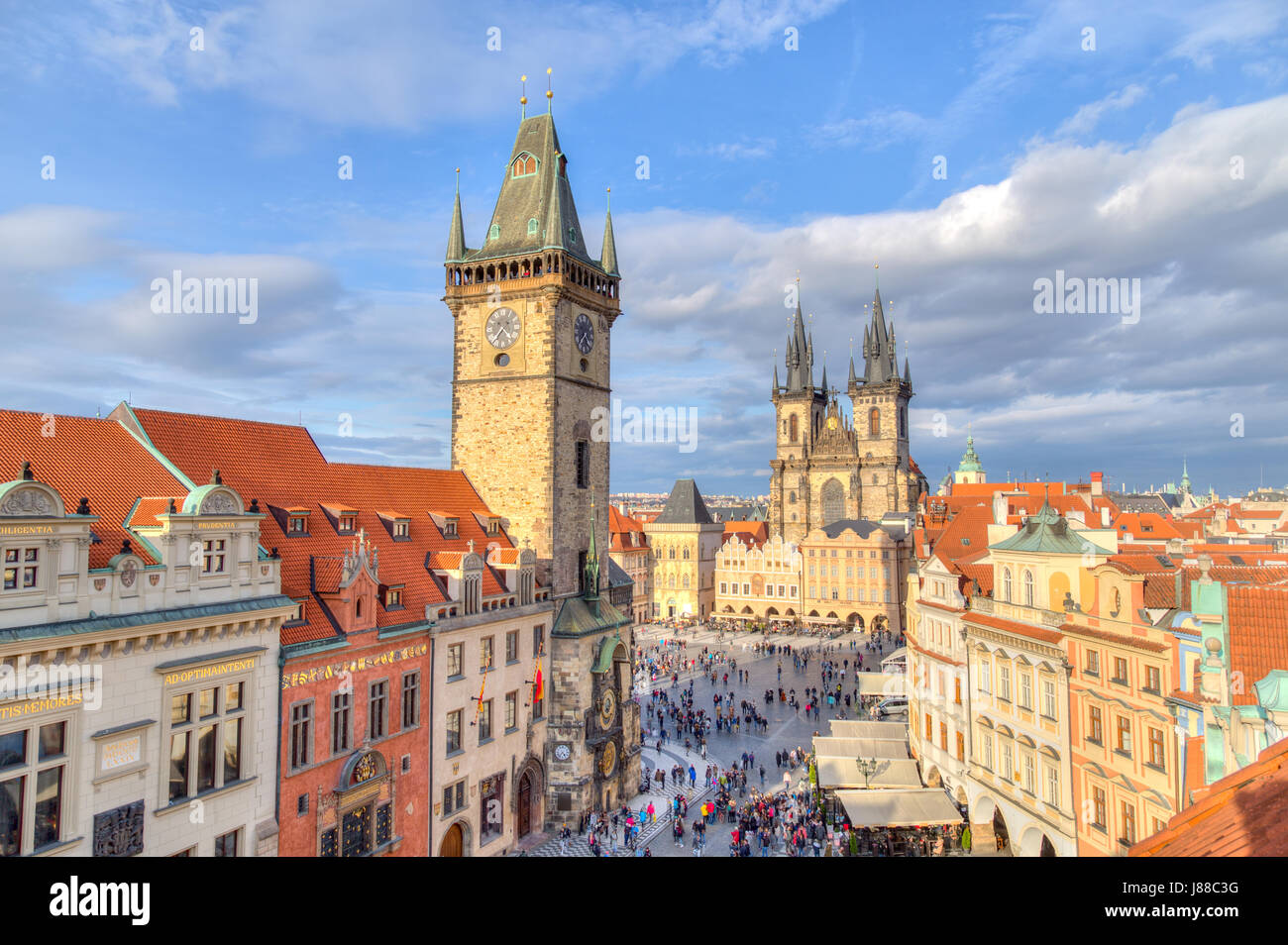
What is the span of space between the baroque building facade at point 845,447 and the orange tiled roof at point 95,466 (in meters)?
94.4

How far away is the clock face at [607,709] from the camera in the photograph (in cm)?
3500

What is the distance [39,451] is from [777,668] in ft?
182

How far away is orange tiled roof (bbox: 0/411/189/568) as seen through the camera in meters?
18.6

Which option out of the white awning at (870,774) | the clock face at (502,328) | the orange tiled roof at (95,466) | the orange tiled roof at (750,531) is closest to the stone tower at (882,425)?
the orange tiled roof at (750,531)

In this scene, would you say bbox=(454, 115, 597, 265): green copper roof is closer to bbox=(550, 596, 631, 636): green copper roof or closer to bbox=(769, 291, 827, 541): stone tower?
bbox=(550, 596, 631, 636): green copper roof

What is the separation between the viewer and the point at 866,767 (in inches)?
1319

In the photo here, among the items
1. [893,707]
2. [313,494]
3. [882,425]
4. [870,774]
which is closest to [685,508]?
[882,425]

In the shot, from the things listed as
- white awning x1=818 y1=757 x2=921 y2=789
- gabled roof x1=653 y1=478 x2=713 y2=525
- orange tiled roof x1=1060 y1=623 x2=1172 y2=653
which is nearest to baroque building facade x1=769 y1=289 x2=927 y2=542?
gabled roof x1=653 y1=478 x2=713 y2=525

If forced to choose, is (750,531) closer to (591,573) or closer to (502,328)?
(591,573)

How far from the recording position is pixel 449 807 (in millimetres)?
27469

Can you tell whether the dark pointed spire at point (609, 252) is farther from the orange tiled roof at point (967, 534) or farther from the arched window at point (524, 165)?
the orange tiled roof at point (967, 534)

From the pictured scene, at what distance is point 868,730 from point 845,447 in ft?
248
